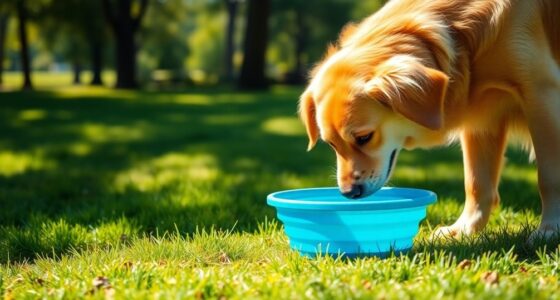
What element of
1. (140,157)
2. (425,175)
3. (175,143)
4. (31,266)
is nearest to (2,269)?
(31,266)

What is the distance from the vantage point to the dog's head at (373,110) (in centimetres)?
341

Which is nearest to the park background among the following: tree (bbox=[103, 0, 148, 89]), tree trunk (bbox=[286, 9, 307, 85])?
tree (bbox=[103, 0, 148, 89])

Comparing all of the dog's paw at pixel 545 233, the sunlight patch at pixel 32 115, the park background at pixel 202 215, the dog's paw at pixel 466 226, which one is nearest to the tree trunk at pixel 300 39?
the sunlight patch at pixel 32 115

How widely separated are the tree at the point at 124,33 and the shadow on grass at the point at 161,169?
39.8ft

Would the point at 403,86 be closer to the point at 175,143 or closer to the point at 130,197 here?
the point at 130,197

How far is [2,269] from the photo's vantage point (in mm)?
3643

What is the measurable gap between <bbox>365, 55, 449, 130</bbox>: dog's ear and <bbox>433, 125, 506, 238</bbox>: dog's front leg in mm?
1075

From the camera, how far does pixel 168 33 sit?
140 ft

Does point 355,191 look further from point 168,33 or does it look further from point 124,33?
point 168,33

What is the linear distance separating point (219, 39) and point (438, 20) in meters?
68.9

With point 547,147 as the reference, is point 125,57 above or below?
below

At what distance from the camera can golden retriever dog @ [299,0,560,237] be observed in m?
3.49

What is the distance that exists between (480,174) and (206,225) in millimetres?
1799

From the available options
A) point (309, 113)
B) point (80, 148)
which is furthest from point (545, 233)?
point (80, 148)
